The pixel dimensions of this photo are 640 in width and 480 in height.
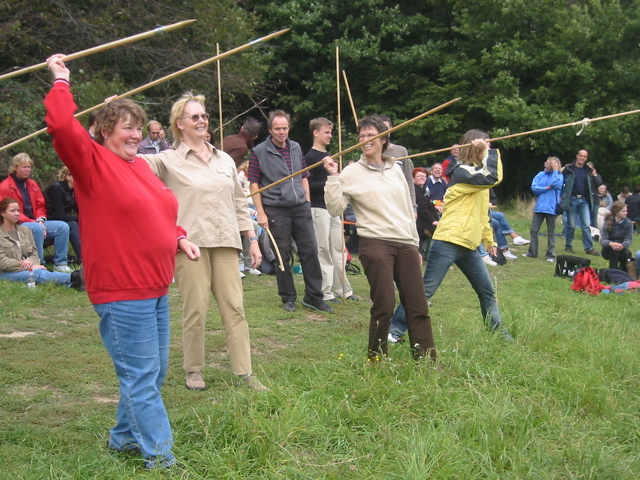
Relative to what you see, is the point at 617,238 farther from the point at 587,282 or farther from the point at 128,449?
the point at 128,449

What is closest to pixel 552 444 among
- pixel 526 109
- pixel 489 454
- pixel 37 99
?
pixel 489 454

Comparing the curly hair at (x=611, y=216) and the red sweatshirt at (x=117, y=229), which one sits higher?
the red sweatshirt at (x=117, y=229)

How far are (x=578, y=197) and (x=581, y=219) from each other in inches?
17.4

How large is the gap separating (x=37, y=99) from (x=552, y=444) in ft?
34.5

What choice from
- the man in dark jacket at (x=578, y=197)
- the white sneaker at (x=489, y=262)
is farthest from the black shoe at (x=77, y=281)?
the man in dark jacket at (x=578, y=197)

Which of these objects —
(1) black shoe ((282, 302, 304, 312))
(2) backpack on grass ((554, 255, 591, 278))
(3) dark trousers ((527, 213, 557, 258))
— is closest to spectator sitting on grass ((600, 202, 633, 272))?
(2) backpack on grass ((554, 255, 591, 278))

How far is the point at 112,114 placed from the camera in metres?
3.59

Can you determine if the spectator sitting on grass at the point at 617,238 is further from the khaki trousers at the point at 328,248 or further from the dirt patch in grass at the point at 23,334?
the dirt patch in grass at the point at 23,334

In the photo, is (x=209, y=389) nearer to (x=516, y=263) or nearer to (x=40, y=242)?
(x=40, y=242)

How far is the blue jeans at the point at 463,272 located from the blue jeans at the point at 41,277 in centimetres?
407

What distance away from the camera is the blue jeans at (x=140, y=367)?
356 cm

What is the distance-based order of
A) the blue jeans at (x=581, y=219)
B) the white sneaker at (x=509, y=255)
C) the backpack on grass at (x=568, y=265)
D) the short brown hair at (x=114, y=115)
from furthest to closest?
the blue jeans at (x=581, y=219) → the white sneaker at (x=509, y=255) → the backpack on grass at (x=568, y=265) → the short brown hair at (x=114, y=115)

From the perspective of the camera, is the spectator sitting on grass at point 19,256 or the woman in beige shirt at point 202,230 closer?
the woman in beige shirt at point 202,230

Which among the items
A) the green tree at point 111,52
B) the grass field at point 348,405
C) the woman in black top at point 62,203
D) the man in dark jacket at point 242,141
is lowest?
the grass field at point 348,405
